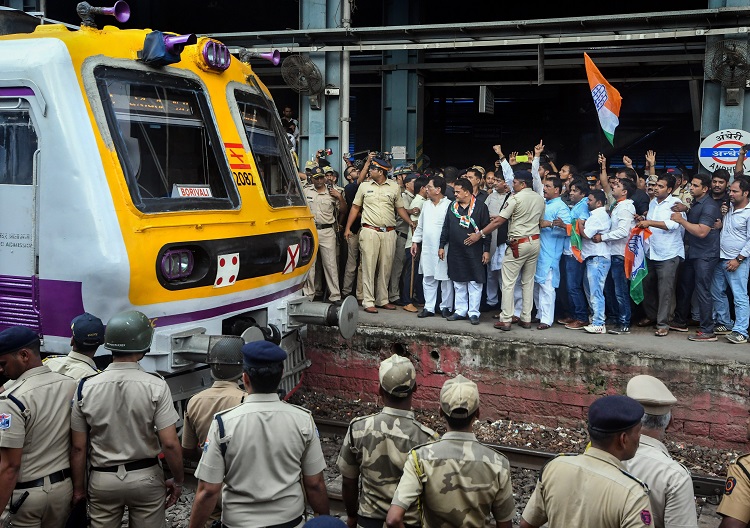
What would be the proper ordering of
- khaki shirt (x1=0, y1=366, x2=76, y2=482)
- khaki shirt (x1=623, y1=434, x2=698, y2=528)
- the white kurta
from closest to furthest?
khaki shirt (x1=623, y1=434, x2=698, y2=528), khaki shirt (x1=0, y1=366, x2=76, y2=482), the white kurta

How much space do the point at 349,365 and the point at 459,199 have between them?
2094mm

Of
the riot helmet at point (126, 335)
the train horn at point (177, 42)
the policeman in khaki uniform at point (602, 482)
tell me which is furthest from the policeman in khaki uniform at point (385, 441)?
the train horn at point (177, 42)

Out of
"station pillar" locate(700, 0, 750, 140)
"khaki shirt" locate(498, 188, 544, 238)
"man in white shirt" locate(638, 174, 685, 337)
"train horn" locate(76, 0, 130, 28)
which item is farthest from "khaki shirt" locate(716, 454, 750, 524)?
"station pillar" locate(700, 0, 750, 140)

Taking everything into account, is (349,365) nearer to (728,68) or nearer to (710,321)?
(710,321)

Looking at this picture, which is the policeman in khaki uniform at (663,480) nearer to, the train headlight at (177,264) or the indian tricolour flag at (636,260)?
the train headlight at (177,264)

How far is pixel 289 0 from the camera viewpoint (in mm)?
17422

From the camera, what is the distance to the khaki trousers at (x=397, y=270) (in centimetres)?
965

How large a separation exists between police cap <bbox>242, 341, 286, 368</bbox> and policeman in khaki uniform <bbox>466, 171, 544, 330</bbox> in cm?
510

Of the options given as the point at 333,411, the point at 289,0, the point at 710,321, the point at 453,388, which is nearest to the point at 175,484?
the point at 453,388

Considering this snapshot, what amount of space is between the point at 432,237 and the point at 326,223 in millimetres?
1309

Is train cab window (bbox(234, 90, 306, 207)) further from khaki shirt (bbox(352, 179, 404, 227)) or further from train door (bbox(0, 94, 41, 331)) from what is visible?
khaki shirt (bbox(352, 179, 404, 227))

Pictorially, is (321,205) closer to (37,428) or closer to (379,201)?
(379,201)

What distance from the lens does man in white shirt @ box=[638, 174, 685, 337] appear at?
8023mm

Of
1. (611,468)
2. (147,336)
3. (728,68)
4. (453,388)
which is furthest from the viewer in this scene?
(728,68)
